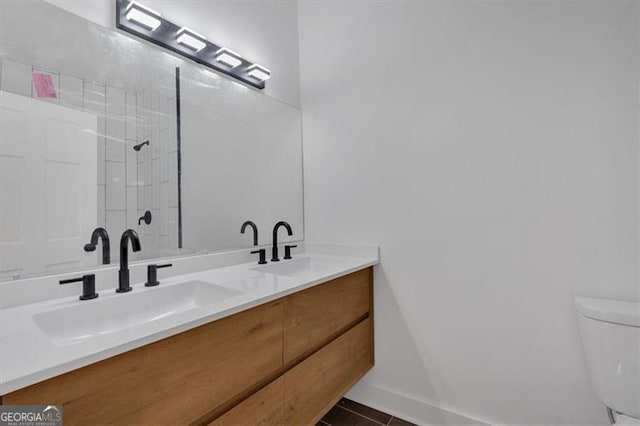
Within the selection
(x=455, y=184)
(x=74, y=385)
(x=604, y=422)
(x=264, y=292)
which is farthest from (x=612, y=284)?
(x=74, y=385)

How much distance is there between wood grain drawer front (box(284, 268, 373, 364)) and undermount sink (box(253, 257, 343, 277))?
14 cm

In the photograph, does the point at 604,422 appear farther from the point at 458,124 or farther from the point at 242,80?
the point at 242,80

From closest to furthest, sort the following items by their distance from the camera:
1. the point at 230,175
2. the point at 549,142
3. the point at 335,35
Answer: the point at 549,142 < the point at 230,175 < the point at 335,35

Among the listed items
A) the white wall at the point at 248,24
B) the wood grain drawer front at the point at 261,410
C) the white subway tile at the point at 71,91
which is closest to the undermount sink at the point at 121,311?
the wood grain drawer front at the point at 261,410

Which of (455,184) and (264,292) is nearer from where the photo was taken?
(264,292)

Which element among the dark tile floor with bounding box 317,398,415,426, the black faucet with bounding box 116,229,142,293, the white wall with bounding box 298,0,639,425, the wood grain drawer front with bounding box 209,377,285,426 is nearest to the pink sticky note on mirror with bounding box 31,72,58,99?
the black faucet with bounding box 116,229,142,293

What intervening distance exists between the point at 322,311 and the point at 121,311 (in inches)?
29.6

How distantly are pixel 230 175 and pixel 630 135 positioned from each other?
5.68 ft

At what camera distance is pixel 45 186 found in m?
1.03

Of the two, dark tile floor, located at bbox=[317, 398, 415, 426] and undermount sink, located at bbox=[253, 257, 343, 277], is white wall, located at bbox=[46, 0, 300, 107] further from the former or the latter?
dark tile floor, located at bbox=[317, 398, 415, 426]

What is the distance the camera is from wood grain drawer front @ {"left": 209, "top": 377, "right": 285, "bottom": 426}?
92 centimetres

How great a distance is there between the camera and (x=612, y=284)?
45.3 inches

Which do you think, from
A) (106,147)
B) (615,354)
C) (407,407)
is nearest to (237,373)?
(106,147)

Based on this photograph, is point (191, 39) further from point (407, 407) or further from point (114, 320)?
point (407, 407)
